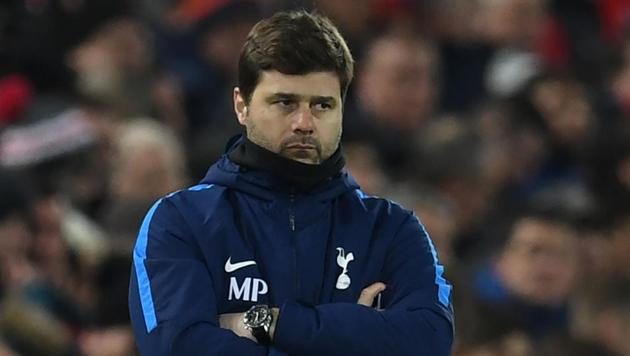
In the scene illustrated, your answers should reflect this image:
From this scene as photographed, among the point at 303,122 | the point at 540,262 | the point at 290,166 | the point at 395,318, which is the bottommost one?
the point at 540,262

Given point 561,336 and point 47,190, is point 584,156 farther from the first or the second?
point 47,190

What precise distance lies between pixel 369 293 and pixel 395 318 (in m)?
0.10

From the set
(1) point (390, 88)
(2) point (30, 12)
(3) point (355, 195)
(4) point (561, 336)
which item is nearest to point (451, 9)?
(1) point (390, 88)

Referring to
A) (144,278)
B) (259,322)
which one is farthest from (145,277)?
(259,322)

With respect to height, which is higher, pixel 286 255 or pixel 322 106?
pixel 322 106

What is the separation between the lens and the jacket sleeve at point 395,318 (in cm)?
442

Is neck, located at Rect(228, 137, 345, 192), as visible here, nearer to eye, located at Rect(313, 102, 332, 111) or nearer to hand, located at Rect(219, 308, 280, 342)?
eye, located at Rect(313, 102, 332, 111)

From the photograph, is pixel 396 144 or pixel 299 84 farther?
pixel 396 144

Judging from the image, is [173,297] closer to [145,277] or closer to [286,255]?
[145,277]

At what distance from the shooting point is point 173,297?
4.47m

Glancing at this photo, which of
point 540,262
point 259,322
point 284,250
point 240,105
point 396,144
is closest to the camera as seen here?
point 259,322

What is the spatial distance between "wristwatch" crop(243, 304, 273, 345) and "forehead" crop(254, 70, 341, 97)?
1.68ft

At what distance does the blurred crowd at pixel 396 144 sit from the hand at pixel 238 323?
2565 millimetres

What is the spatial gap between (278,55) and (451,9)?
708 cm
